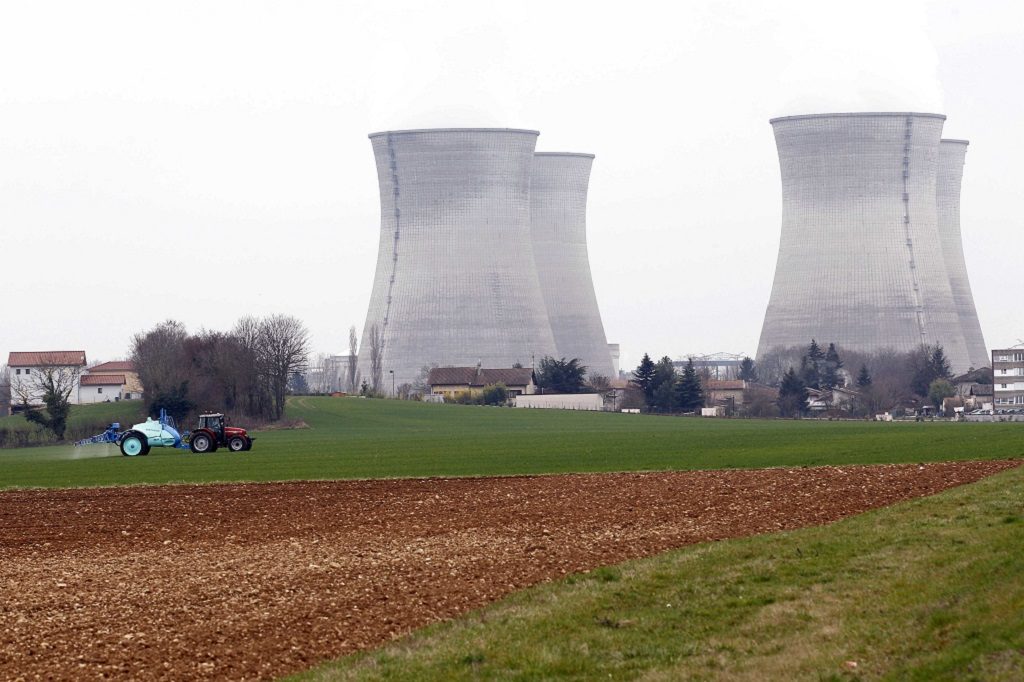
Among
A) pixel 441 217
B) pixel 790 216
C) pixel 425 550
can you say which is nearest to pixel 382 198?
pixel 441 217

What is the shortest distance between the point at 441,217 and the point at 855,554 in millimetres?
44170

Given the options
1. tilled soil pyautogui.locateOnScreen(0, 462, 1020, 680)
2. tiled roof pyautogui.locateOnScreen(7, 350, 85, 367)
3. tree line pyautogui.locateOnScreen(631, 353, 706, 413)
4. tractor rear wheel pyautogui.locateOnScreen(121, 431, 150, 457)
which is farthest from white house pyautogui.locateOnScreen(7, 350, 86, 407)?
tilled soil pyautogui.locateOnScreen(0, 462, 1020, 680)

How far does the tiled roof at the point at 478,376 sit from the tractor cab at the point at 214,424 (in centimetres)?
2938

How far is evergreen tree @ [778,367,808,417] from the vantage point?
59.8 meters

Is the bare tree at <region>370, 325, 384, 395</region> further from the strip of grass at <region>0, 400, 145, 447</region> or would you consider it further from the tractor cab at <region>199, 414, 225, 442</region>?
the tractor cab at <region>199, 414, 225, 442</region>

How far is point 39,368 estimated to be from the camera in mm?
61031

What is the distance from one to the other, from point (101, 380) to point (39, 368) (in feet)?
12.4

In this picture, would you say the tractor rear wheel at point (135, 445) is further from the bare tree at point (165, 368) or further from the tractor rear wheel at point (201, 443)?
the bare tree at point (165, 368)

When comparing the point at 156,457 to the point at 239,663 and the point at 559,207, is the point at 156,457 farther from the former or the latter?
the point at 559,207

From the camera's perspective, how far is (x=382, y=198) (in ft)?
181

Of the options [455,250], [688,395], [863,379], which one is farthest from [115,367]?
[863,379]

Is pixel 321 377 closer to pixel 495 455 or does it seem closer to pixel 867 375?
pixel 867 375

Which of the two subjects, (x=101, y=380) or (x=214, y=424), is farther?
(x=101, y=380)

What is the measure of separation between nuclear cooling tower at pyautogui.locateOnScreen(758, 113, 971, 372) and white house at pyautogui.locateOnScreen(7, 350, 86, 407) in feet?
82.3
